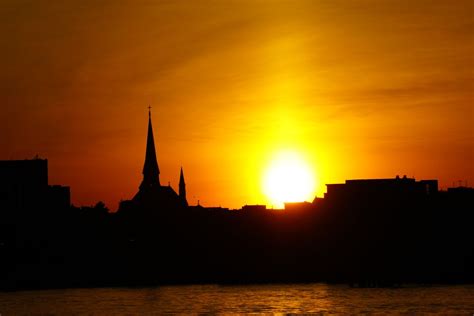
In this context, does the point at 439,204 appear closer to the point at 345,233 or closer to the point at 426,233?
the point at 426,233

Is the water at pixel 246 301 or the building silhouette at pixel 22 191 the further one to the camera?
the building silhouette at pixel 22 191

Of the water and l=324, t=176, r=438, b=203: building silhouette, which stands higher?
l=324, t=176, r=438, b=203: building silhouette

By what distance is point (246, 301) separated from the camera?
12050 cm

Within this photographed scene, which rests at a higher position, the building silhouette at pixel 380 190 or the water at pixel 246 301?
the building silhouette at pixel 380 190

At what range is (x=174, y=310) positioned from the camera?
108625mm

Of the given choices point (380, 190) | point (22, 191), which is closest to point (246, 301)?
point (380, 190)

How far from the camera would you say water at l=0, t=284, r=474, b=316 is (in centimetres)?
10569

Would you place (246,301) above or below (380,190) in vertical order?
below

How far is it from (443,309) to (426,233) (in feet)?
254

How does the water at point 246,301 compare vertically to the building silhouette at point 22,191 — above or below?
below

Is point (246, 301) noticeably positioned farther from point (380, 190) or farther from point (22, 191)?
point (22, 191)

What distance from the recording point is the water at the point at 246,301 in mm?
105688

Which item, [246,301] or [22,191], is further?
[22,191]

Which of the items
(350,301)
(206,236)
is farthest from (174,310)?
(206,236)
